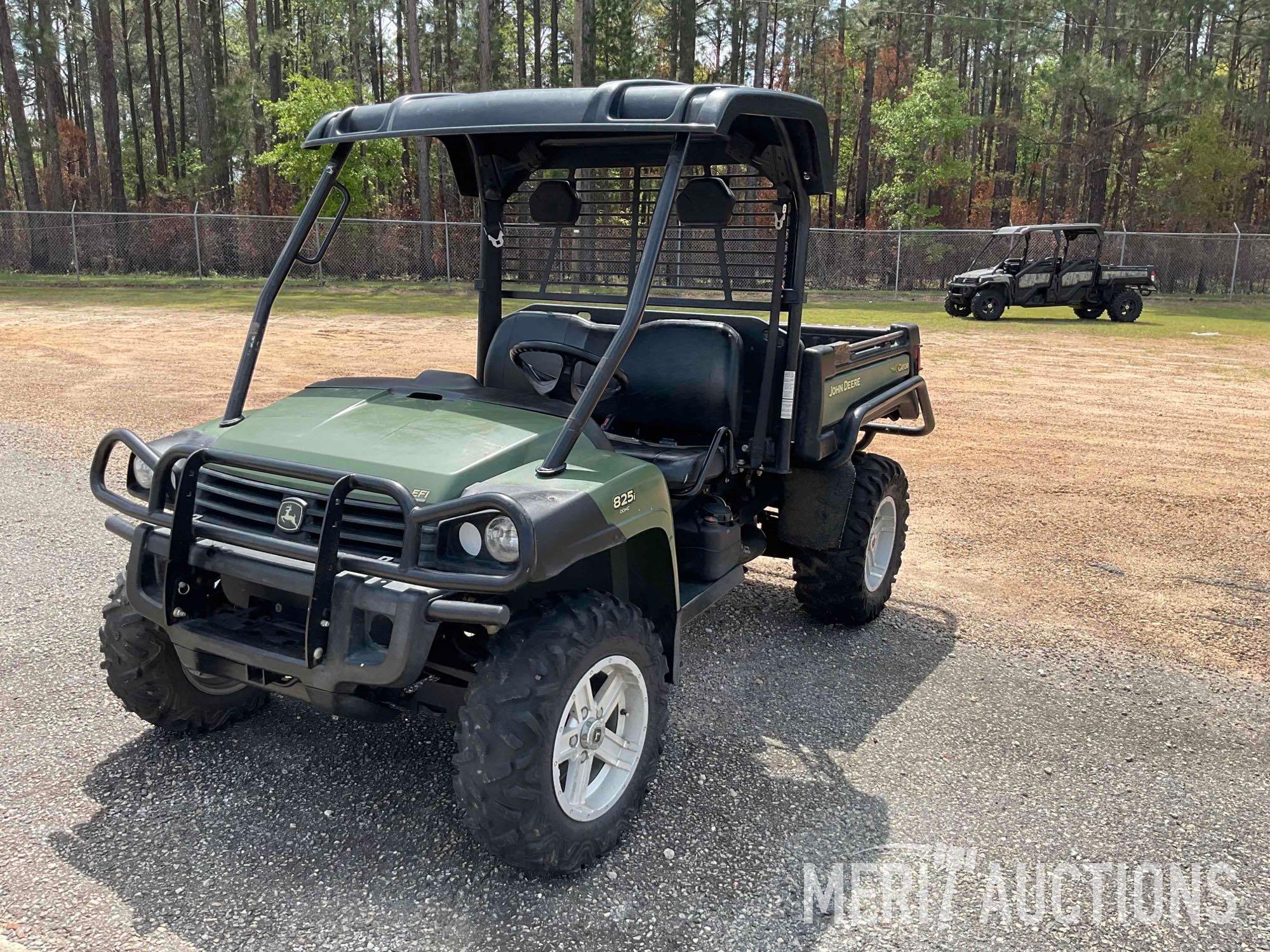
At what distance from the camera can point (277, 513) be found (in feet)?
9.64

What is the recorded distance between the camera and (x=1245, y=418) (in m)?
10.4

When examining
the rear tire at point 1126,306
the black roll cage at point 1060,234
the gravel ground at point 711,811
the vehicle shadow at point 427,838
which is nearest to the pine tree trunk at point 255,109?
the black roll cage at point 1060,234

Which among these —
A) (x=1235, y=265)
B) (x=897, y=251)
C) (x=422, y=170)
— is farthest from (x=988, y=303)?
(x=422, y=170)

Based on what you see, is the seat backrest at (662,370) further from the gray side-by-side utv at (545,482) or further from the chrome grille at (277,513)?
the chrome grille at (277,513)

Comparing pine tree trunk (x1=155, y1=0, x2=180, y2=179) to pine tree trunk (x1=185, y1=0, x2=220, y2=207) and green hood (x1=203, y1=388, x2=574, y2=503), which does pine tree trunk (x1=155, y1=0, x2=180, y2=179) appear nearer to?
pine tree trunk (x1=185, y1=0, x2=220, y2=207)

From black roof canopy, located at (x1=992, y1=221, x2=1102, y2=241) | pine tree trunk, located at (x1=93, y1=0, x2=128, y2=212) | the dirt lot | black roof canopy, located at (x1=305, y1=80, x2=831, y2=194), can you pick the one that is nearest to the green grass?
the dirt lot

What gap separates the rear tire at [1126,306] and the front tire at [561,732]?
67.3ft

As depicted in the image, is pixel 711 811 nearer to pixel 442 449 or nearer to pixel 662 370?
pixel 442 449

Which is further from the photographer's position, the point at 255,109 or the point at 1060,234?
the point at 255,109

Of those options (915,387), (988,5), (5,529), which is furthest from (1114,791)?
(988,5)

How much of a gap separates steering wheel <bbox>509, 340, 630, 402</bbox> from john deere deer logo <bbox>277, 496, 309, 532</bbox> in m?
1.22

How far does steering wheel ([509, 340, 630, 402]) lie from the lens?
12.7 ft

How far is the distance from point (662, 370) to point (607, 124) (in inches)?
50.7

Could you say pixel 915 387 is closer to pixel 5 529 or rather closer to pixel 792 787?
pixel 792 787
